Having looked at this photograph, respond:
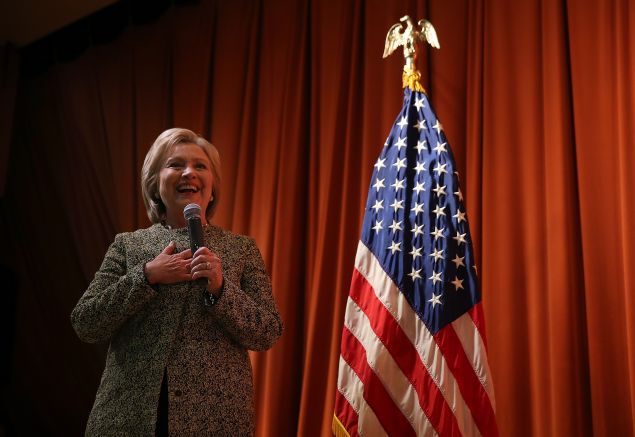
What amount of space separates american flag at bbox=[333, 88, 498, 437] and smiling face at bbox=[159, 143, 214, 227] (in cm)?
71

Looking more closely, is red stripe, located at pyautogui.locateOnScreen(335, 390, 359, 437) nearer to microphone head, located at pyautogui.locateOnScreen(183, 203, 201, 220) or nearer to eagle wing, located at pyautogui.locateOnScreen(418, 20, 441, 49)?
microphone head, located at pyautogui.locateOnScreen(183, 203, 201, 220)

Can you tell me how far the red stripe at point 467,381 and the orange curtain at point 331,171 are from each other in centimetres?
42

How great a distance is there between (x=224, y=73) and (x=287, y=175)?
31.3 inches

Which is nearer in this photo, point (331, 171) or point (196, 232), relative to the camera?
point (196, 232)

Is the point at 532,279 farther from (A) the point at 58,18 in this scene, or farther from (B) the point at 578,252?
(A) the point at 58,18

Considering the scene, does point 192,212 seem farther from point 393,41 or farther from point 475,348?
point 393,41

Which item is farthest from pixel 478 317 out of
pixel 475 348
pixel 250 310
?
pixel 250 310

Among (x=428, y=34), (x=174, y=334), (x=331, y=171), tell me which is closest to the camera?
(x=174, y=334)

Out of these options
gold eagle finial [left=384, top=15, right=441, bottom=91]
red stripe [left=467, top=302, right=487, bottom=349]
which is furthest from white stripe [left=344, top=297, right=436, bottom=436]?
gold eagle finial [left=384, top=15, right=441, bottom=91]

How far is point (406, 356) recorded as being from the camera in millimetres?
2352

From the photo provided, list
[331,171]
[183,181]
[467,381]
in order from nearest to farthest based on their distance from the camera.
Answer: [183,181] < [467,381] < [331,171]

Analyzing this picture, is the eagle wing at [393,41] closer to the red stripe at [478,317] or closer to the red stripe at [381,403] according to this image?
the red stripe at [478,317]

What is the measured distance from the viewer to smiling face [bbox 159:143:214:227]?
2053 mm

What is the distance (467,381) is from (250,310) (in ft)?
2.74
